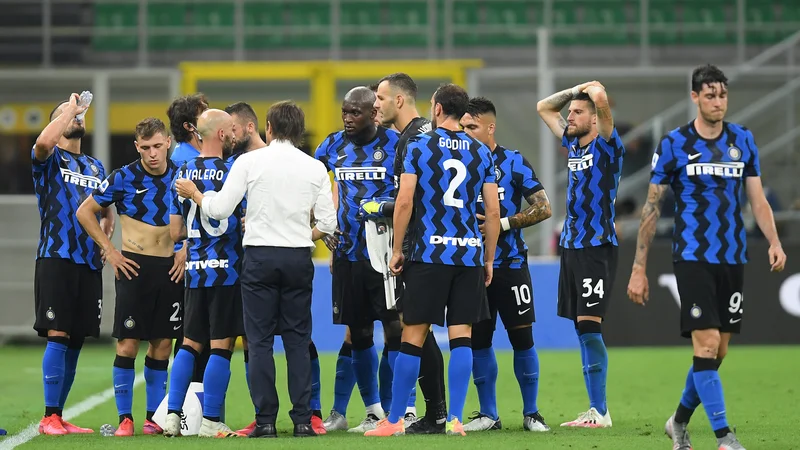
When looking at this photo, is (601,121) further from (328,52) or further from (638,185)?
(328,52)

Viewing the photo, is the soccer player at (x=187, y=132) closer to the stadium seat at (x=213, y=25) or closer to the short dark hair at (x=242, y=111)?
the short dark hair at (x=242, y=111)

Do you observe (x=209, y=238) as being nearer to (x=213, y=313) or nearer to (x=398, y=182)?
(x=213, y=313)

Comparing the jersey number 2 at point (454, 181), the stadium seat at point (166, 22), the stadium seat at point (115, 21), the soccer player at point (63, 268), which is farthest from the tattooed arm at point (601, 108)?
the stadium seat at point (115, 21)

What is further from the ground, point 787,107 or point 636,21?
→ point 636,21

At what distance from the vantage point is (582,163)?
8.70 m

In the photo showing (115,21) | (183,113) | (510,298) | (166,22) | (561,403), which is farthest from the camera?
(115,21)

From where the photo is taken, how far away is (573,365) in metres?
13.8

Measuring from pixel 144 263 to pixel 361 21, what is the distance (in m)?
14.9

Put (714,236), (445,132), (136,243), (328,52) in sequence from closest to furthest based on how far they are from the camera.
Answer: (714,236) → (445,132) → (136,243) → (328,52)

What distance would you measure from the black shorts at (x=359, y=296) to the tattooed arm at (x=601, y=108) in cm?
186

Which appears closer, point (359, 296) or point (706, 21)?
point (359, 296)

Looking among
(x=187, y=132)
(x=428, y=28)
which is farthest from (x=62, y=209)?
(x=428, y=28)

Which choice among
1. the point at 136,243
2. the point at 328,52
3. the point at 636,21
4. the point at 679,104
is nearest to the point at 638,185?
the point at 679,104

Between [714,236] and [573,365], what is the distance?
7129mm
